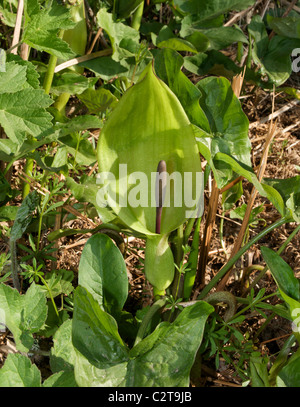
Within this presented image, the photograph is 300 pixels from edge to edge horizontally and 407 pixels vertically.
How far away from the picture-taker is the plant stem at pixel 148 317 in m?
0.81

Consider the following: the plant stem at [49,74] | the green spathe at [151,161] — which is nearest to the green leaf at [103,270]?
the green spathe at [151,161]

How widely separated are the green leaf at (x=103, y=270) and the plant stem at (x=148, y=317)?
58mm

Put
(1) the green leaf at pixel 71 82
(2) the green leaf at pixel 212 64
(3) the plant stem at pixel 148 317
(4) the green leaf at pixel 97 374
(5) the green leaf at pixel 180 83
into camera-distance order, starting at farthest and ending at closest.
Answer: (2) the green leaf at pixel 212 64
(1) the green leaf at pixel 71 82
(5) the green leaf at pixel 180 83
(3) the plant stem at pixel 148 317
(4) the green leaf at pixel 97 374

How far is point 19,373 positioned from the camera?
716 mm

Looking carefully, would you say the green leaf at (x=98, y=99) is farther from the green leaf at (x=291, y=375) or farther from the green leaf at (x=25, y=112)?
the green leaf at (x=291, y=375)

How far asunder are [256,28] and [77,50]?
554 mm

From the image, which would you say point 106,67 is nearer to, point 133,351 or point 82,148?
point 82,148

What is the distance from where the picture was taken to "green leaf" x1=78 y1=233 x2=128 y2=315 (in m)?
0.86

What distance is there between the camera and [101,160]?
2.70 feet

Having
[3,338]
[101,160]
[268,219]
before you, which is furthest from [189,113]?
[3,338]

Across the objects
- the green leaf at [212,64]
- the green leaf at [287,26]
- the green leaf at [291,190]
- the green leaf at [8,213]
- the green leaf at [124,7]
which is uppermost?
the green leaf at [287,26]

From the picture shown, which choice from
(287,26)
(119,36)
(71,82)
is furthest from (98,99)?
(287,26)

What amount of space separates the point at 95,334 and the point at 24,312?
155 mm
